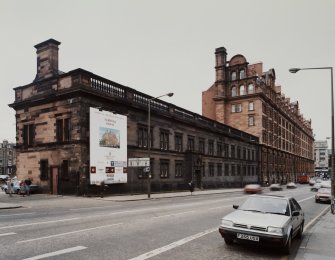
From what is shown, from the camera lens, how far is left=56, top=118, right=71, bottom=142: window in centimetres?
2835

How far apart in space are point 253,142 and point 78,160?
47.6 m

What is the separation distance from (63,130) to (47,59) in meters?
8.78

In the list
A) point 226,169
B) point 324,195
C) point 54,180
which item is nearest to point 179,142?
point 226,169

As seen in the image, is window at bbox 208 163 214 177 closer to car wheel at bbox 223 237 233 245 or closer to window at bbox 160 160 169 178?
window at bbox 160 160 169 178

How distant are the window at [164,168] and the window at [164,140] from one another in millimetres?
1569

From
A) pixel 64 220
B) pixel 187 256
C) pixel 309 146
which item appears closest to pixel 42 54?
pixel 64 220

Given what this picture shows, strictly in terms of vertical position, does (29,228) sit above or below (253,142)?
below

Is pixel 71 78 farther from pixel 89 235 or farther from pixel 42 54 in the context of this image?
pixel 89 235

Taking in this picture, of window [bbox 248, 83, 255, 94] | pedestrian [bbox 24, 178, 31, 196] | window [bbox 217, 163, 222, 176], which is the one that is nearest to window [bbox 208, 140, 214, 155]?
window [bbox 217, 163, 222, 176]

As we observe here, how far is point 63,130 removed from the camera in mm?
28578

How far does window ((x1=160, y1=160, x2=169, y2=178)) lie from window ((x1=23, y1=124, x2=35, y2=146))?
13933mm

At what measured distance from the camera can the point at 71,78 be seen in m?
28.1

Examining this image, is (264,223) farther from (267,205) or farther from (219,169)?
(219,169)

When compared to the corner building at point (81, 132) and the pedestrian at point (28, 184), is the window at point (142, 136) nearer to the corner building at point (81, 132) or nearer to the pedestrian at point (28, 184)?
the corner building at point (81, 132)
